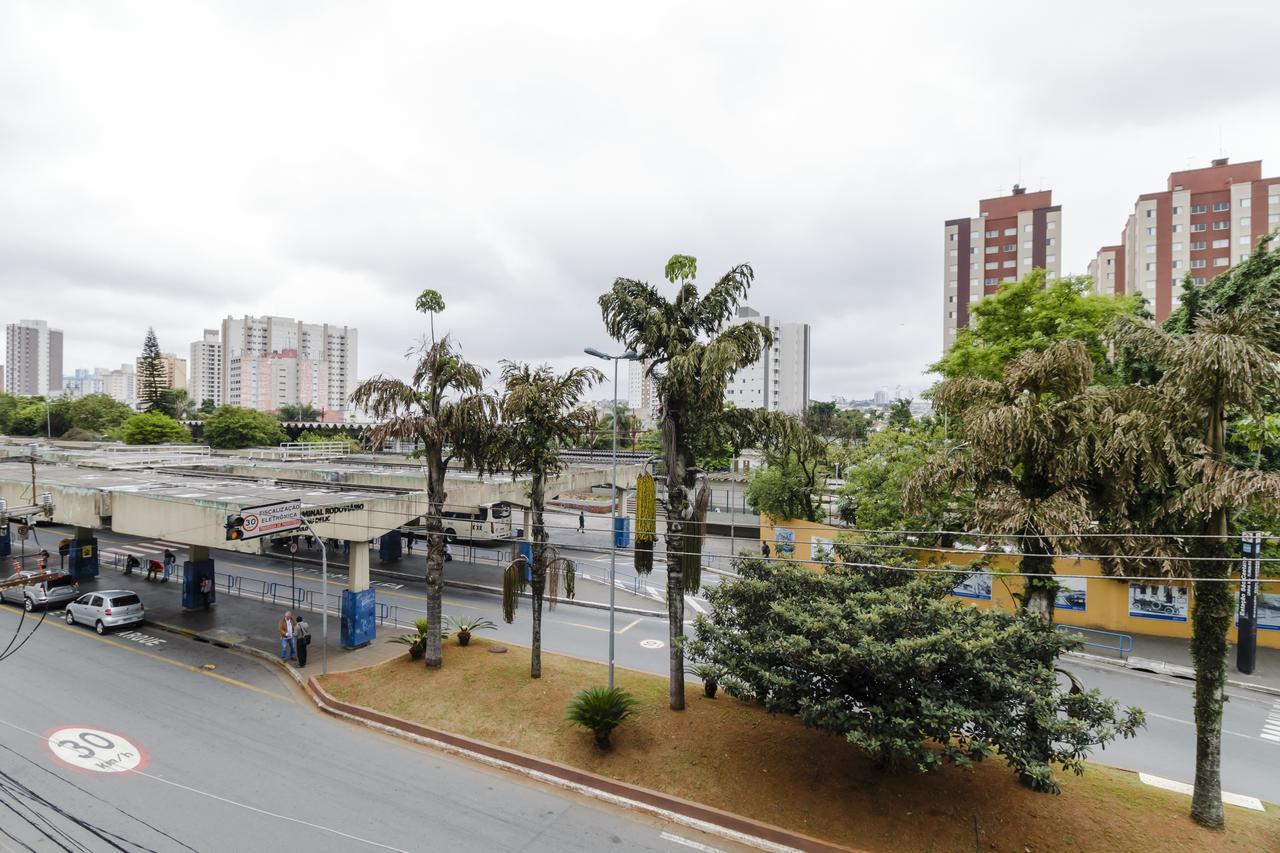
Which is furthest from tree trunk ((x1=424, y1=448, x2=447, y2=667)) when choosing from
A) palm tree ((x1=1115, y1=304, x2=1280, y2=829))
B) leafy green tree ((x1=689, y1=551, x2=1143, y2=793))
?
palm tree ((x1=1115, y1=304, x2=1280, y2=829))

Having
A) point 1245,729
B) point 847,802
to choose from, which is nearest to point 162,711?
point 847,802

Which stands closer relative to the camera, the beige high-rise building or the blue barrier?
the blue barrier

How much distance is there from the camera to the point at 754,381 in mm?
107562

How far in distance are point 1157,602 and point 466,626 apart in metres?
24.3

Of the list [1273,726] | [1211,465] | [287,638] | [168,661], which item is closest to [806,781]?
[1211,465]

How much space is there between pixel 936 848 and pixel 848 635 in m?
3.53

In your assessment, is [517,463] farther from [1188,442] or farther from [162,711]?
[1188,442]

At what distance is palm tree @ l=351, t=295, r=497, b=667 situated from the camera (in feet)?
52.7

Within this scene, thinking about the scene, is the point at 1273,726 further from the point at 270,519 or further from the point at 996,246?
the point at 996,246

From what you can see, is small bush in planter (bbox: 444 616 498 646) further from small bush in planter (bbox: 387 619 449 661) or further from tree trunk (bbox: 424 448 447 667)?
tree trunk (bbox: 424 448 447 667)

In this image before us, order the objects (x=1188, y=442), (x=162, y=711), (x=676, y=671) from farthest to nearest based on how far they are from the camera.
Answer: (x=162, y=711), (x=676, y=671), (x=1188, y=442)

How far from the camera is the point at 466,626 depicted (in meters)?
19.0

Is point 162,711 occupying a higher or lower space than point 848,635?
lower

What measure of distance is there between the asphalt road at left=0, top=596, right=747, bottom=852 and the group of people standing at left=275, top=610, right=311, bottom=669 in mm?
1381
